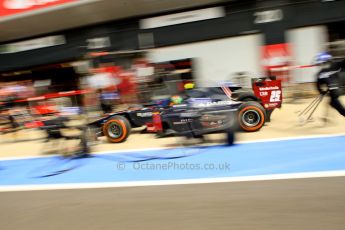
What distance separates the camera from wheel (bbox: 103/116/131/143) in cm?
855

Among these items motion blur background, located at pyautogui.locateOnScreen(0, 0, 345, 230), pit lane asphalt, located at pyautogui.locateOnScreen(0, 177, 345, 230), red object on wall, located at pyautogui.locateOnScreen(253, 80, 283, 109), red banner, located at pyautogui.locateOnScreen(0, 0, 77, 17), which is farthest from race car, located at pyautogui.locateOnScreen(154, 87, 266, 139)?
red banner, located at pyautogui.locateOnScreen(0, 0, 77, 17)

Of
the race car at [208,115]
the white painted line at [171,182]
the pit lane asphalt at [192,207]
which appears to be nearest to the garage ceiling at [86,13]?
the race car at [208,115]

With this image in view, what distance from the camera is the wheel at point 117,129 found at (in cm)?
855

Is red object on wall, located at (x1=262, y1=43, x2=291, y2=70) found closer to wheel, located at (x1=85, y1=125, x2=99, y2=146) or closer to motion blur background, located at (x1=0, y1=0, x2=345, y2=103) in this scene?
motion blur background, located at (x1=0, y1=0, x2=345, y2=103)

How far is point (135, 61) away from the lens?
11766mm

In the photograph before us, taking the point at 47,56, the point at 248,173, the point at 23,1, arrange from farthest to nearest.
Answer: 1. the point at 47,56
2. the point at 23,1
3. the point at 248,173

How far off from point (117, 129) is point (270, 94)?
3.55 m

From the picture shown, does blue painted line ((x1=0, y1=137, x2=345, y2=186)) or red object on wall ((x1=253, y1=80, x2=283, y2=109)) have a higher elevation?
red object on wall ((x1=253, y1=80, x2=283, y2=109))

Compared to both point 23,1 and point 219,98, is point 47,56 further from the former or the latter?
point 219,98

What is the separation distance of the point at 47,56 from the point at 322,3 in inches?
417

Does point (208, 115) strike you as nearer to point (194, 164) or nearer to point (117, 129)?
point (194, 164)

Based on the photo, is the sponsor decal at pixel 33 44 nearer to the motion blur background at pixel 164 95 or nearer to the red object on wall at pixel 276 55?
the motion blur background at pixel 164 95

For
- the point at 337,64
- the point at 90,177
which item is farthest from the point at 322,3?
the point at 90,177

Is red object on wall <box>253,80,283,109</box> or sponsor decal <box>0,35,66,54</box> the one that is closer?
red object on wall <box>253,80,283,109</box>
